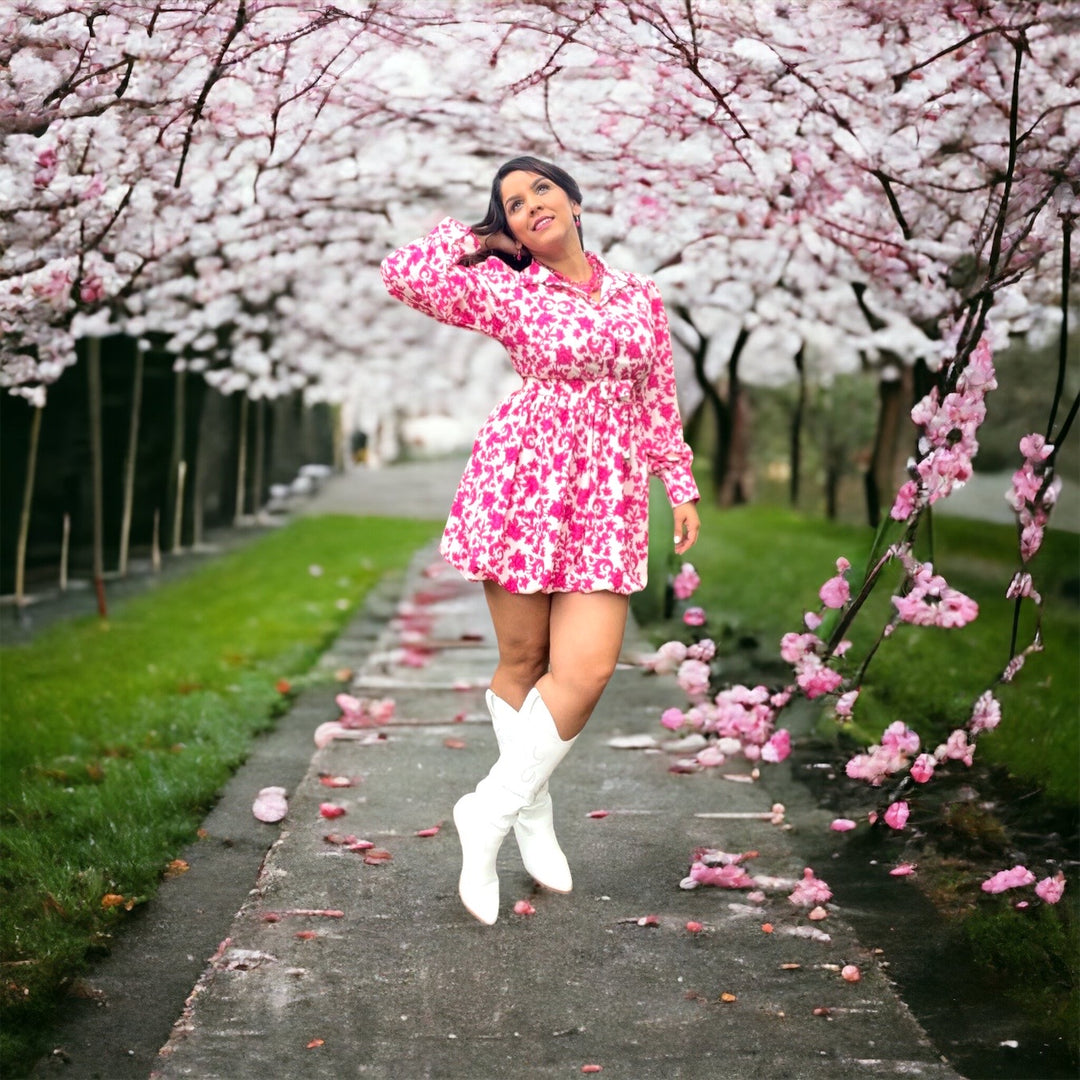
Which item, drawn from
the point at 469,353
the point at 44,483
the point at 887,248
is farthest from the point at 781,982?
the point at 469,353

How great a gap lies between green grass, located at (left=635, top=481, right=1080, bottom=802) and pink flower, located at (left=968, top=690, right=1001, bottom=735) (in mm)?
579

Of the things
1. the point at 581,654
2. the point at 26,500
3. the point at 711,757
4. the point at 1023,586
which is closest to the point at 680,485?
the point at 581,654

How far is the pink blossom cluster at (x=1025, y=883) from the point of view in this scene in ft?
12.3

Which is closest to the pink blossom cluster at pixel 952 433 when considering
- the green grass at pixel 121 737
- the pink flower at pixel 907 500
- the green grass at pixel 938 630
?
the pink flower at pixel 907 500

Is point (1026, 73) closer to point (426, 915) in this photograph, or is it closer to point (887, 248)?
point (887, 248)

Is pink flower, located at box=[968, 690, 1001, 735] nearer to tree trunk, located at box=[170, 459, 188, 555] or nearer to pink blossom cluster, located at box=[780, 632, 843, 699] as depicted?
pink blossom cluster, located at box=[780, 632, 843, 699]

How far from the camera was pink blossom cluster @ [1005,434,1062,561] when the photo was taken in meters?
4.05

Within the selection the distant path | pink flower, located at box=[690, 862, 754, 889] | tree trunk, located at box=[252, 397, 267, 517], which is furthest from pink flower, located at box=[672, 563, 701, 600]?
the distant path

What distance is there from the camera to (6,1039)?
9.77ft

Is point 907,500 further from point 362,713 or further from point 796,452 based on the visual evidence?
point 796,452

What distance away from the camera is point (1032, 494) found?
414 centimetres

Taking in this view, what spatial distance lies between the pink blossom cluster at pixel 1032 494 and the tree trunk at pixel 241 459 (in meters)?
10.3

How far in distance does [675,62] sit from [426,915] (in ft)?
8.85

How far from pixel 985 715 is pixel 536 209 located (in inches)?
81.6
